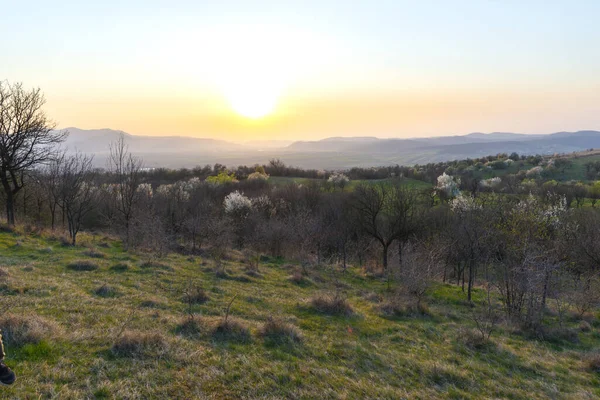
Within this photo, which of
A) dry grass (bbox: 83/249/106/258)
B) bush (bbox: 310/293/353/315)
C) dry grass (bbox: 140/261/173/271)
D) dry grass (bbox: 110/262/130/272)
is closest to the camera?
bush (bbox: 310/293/353/315)

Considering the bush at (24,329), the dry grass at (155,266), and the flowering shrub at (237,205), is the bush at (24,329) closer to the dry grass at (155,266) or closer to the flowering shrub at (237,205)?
the dry grass at (155,266)

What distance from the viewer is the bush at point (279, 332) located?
7.34m

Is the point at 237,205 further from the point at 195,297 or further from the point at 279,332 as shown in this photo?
the point at 279,332

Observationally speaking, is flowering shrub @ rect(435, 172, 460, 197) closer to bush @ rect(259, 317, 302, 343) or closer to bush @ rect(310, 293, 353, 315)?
bush @ rect(310, 293, 353, 315)

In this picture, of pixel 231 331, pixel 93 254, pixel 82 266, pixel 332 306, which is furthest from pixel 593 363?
pixel 93 254

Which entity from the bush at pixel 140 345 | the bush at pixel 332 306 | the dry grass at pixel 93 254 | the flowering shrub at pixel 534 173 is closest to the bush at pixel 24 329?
the bush at pixel 140 345

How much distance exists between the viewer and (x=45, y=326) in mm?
5895

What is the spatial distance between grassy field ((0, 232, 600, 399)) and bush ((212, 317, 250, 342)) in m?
0.03

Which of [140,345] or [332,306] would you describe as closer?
[140,345]

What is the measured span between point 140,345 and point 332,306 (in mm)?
5990

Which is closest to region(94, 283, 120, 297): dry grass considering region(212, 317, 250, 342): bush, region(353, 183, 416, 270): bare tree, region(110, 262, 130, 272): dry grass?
region(110, 262, 130, 272): dry grass

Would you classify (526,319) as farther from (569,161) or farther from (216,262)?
(569,161)

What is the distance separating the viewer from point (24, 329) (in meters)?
5.57

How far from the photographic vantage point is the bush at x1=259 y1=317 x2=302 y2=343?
7.34 meters
